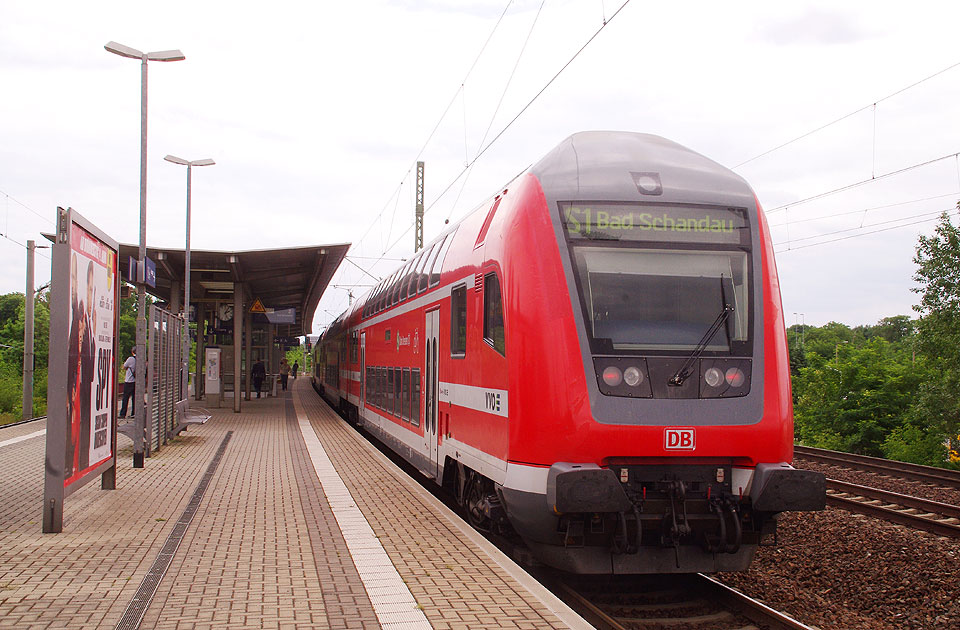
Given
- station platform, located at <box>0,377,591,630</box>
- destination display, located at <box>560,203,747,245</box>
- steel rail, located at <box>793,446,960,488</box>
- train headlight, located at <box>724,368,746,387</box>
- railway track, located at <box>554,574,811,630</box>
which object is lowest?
steel rail, located at <box>793,446,960,488</box>

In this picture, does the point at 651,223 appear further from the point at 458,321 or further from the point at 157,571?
the point at 157,571

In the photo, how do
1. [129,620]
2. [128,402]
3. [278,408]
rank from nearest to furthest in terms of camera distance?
[129,620]
[128,402]
[278,408]

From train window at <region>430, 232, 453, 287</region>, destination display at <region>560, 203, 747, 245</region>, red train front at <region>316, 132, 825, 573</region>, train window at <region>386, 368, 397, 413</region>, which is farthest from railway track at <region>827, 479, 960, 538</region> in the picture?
train window at <region>386, 368, 397, 413</region>

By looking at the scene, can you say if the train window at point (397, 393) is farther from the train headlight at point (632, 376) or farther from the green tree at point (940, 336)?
the green tree at point (940, 336)

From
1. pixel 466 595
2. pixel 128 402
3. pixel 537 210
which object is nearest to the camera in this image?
pixel 466 595

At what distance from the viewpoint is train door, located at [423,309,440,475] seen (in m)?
9.97

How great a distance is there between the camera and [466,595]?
17.9 feet

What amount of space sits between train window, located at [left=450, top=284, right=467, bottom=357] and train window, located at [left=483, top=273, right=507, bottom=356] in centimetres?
83

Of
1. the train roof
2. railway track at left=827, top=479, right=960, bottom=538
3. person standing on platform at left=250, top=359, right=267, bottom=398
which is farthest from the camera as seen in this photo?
person standing on platform at left=250, top=359, right=267, bottom=398

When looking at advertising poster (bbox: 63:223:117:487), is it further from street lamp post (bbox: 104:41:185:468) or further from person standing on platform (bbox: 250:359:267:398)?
person standing on platform (bbox: 250:359:267:398)

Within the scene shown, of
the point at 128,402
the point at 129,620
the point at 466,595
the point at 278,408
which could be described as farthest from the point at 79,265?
the point at 278,408

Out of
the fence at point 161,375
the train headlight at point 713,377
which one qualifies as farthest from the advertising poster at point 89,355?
the train headlight at point 713,377

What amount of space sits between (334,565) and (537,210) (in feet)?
10.2

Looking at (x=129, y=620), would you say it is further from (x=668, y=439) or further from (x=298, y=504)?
(x=298, y=504)
